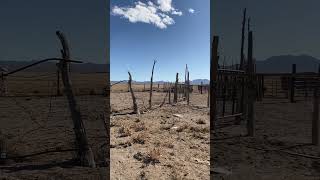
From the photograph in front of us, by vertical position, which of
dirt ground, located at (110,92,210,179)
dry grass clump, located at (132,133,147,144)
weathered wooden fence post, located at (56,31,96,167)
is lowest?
dirt ground, located at (110,92,210,179)

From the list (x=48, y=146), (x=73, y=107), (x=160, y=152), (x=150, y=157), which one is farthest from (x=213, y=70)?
(x=73, y=107)

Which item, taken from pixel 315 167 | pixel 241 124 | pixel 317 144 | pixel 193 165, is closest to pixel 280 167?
pixel 315 167

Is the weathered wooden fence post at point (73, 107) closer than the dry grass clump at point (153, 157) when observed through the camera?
Yes

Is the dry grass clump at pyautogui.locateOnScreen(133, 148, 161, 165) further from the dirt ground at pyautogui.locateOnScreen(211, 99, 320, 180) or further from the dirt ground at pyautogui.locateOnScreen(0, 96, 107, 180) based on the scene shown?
the dirt ground at pyautogui.locateOnScreen(211, 99, 320, 180)

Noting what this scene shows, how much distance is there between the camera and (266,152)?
927cm

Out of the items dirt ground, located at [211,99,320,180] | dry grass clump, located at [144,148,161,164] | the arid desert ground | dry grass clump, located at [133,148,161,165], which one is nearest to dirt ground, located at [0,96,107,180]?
the arid desert ground

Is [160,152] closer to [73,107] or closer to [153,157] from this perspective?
[153,157]

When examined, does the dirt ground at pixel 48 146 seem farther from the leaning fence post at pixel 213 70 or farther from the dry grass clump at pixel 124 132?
the leaning fence post at pixel 213 70

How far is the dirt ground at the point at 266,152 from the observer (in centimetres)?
754

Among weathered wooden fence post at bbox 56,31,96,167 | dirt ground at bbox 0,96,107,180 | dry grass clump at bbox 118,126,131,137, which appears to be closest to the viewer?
dirt ground at bbox 0,96,107,180

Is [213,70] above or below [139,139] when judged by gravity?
above

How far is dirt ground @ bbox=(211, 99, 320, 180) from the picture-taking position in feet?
24.7

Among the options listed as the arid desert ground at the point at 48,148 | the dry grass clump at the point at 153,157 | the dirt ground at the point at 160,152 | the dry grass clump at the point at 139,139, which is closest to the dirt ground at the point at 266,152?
the dirt ground at the point at 160,152

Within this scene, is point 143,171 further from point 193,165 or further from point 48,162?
point 48,162
